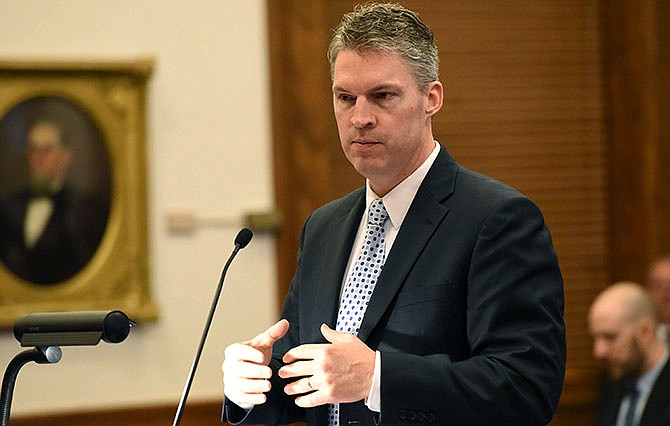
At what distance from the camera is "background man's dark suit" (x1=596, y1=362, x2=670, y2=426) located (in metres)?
4.97

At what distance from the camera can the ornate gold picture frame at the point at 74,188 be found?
17.9 feet

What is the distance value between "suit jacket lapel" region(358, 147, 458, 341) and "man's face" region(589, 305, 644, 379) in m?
3.16

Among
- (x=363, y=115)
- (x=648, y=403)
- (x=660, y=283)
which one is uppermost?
(x=363, y=115)

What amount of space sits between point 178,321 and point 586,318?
247 cm

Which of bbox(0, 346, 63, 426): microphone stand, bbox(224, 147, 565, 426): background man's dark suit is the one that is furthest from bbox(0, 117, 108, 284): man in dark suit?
bbox(0, 346, 63, 426): microphone stand

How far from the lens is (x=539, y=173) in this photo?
21.0ft

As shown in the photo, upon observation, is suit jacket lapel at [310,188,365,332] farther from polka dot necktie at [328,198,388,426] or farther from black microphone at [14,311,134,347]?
black microphone at [14,311,134,347]

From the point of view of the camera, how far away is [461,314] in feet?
7.94

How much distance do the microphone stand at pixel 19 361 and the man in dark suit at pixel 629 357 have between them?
3637mm

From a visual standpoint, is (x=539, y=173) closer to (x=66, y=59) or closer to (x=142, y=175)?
(x=142, y=175)

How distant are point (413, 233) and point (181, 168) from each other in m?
3.30

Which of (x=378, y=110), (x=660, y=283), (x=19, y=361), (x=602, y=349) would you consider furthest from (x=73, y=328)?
(x=660, y=283)

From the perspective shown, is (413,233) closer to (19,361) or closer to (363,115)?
(363,115)

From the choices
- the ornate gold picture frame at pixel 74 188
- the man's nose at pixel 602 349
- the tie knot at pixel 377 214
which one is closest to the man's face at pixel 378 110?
the tie knot at pixel 377 214
